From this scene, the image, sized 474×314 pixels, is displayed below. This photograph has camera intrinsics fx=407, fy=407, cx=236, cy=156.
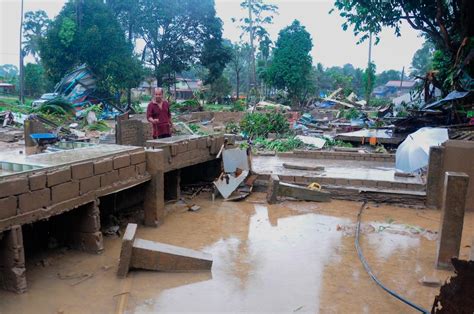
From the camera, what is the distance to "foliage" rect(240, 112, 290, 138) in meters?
17.4

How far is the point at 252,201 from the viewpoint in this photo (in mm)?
8578

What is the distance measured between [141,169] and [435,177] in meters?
5.57

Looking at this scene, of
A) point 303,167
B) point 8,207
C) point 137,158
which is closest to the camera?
point 8,207

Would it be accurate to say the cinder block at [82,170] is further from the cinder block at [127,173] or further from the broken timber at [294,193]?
the broken timber at [294,193]

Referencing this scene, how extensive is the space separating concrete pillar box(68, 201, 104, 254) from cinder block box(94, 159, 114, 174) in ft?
1.56

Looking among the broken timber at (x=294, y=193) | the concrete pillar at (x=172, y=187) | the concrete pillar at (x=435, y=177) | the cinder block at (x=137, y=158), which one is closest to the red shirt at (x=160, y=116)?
the concrete pillar at (x=172, y=187)

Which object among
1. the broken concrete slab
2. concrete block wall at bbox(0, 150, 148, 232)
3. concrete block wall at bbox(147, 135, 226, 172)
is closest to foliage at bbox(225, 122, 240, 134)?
the broken concrete slab

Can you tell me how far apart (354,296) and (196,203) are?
4385 mm

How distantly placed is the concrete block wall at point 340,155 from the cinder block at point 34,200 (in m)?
8.72

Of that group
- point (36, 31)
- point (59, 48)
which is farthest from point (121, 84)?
point (36, 31)

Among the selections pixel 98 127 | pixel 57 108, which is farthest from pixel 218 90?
pixel 98 127

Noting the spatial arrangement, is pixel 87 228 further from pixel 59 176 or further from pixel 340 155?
pixel 340 155

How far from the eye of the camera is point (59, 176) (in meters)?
5.18

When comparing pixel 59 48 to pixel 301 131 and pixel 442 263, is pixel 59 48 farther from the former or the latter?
pixel 442 263
